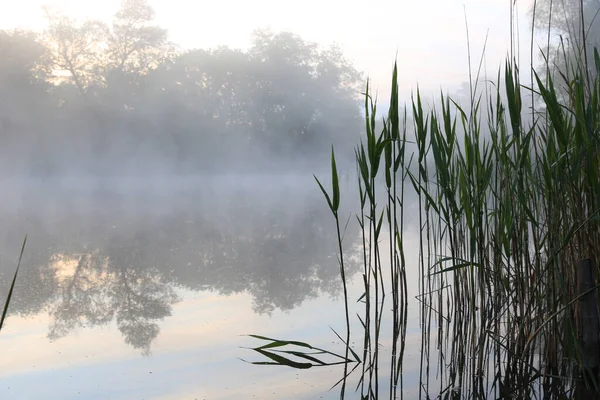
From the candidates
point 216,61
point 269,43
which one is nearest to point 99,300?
point 216,61

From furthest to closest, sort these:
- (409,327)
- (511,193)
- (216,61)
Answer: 1. (216,61)
2. (409,327)
3. (511,193)

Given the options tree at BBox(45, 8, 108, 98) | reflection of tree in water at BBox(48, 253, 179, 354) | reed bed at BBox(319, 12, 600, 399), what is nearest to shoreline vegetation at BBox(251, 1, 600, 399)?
reed bed at BBox(319, 12, 600, 399)

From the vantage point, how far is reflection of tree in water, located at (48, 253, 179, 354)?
3.83 meters

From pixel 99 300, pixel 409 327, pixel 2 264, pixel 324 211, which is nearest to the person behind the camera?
pixel 409 327

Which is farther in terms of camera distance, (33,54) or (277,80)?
(277,80)

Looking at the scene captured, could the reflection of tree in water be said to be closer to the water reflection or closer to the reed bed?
the water reflection

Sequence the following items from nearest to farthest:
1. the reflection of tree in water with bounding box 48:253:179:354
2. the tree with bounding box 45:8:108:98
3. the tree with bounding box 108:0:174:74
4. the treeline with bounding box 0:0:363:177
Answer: the reflection of tree in water with bounding box 48:253:179:354, the treeline with bounding box 0:0:363:177, the tree with bounding box 45:8:108:98, the tree with bounding box 108:0:174:74

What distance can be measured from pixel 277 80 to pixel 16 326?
118ft

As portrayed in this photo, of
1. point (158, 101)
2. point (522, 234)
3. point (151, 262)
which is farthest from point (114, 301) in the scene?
point (158, 101)

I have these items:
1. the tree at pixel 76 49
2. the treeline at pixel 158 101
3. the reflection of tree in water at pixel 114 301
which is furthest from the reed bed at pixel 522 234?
the tree at pixel 76 49

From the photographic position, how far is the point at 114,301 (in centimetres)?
458

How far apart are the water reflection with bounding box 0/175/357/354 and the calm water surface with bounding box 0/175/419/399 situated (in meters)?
0.01

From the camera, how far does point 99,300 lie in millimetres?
4637

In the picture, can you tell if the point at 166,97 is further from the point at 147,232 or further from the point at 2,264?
the point at 2,264
